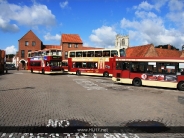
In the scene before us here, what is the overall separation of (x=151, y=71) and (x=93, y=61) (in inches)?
514

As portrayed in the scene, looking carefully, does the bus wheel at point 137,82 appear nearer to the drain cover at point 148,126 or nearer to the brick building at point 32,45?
the drain cover at point 148,126

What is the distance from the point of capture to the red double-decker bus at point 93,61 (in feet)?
94.5

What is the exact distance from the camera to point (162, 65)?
59.7 feet

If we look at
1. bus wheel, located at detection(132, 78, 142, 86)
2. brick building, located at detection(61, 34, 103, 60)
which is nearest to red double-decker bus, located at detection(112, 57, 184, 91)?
bus wheel, located at detection(132, 78, 142, 86)

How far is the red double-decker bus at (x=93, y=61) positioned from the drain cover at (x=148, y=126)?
66.4 ft

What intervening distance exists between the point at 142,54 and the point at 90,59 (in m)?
13.4

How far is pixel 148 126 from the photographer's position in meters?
7.27

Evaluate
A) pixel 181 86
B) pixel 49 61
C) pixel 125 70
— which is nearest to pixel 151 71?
pixel 125 70

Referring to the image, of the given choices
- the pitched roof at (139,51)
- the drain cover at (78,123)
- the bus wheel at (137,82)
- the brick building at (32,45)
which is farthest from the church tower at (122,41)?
the drain cover at (78,123)

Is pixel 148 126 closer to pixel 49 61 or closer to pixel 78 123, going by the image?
pixel 78 123

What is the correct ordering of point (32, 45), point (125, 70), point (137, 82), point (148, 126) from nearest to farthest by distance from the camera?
point (148, 126), point (137, 82), point (125, 70), point (32, 45)

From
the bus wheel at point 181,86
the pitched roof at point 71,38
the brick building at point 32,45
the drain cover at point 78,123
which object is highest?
the pitched roof at point 71,38

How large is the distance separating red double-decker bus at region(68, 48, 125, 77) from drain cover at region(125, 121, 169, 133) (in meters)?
20.2

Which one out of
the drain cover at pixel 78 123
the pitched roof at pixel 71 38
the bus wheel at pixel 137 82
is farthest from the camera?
the pitched roof at pixel 71 38
